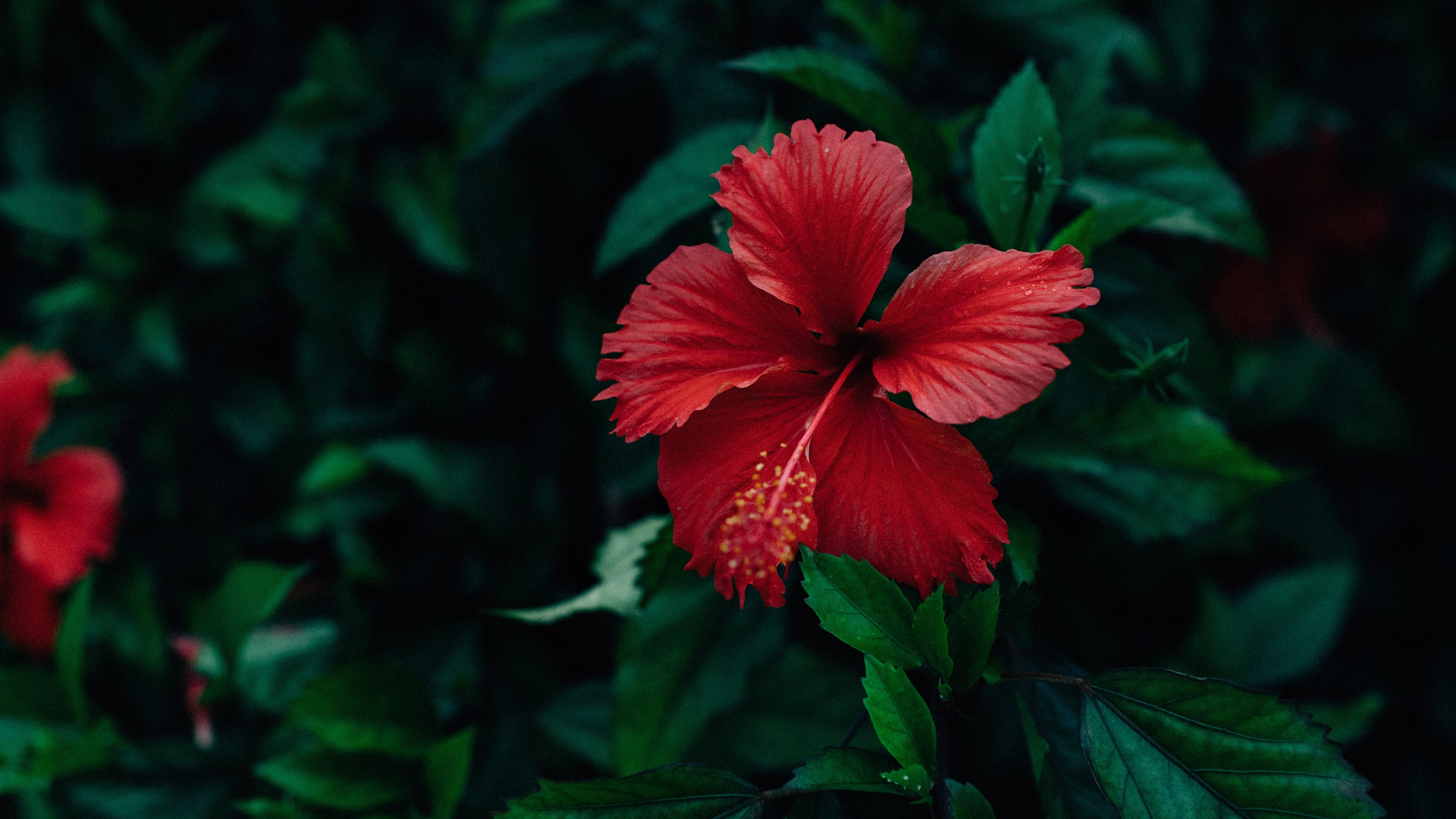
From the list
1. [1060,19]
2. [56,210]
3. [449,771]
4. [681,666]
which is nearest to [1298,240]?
[1060,19]

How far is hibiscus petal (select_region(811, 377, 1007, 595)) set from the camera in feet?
2.12

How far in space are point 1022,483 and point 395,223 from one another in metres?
1.12

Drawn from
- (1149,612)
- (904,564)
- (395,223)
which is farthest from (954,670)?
(395,223)

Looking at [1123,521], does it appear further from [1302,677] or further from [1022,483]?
[1302,677]

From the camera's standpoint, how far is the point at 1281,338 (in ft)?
6.14

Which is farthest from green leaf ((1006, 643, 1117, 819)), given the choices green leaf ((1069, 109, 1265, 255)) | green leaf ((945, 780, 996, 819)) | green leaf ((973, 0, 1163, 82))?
green leaf ((973, 0, 1163, 82))

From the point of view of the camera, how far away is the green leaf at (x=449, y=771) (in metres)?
1.03

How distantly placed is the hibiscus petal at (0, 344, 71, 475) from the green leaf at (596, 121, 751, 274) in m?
1.10

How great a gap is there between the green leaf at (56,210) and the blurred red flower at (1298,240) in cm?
219

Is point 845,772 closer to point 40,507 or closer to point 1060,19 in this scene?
point 1060,19

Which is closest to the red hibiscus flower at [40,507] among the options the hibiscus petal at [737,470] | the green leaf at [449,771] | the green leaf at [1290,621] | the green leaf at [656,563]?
the green leaf at [449,771]

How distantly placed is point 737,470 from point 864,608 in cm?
14

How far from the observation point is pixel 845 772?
679mm

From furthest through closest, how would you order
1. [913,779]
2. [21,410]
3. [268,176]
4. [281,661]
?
[268,176] → [21,410] → [281,661] → [913,779]
